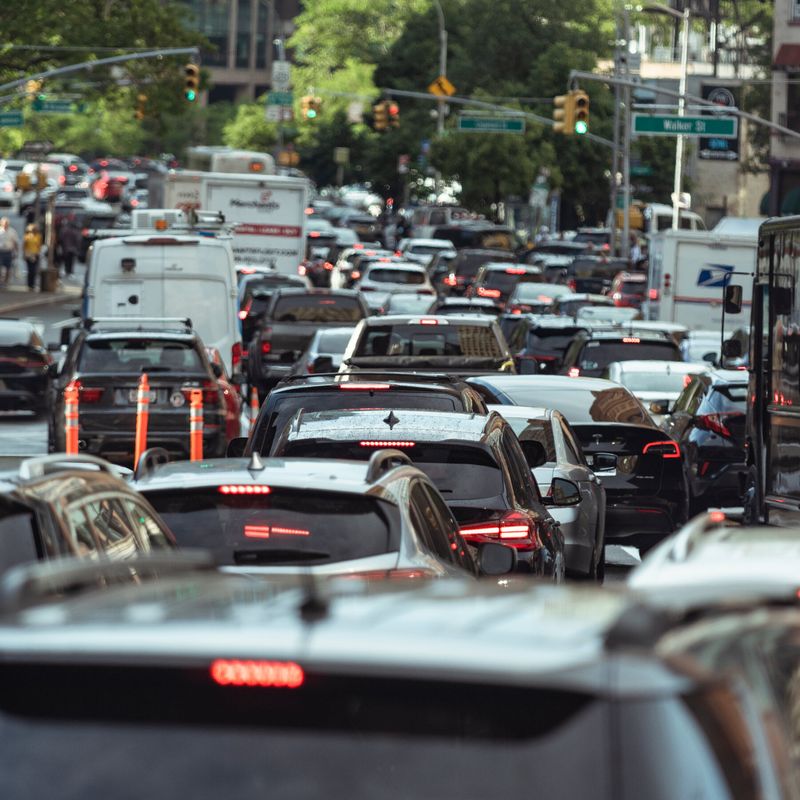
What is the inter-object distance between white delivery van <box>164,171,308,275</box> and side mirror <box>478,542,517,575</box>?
39.8 m

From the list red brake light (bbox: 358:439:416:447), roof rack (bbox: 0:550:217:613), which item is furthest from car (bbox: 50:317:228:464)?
roof rack (bbox: 0:550:217:613)

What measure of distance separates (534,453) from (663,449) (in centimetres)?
341

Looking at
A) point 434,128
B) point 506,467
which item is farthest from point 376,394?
point 434,128

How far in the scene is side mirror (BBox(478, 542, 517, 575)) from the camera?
30.0 feet

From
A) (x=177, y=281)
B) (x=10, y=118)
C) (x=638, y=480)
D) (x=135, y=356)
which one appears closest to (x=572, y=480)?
(x=638, y=480)

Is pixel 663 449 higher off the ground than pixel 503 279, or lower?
lower

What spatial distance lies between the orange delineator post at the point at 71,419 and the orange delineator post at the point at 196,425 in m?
1.12

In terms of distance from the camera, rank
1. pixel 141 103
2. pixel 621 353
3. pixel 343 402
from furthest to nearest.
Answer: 1. pixel 141 103
2. pixel 621 353
3. pixel 343 402

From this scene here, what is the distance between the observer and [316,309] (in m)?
32.7

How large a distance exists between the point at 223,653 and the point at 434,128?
97.0 meters

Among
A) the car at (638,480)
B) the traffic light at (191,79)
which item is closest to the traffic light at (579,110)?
the traffic light at (191,79)

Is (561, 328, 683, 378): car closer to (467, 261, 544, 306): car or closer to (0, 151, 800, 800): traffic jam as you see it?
(0, 151, 800, 800): traffic jam

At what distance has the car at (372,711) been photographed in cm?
337

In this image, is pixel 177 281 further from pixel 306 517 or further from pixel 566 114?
pixel 566 114
